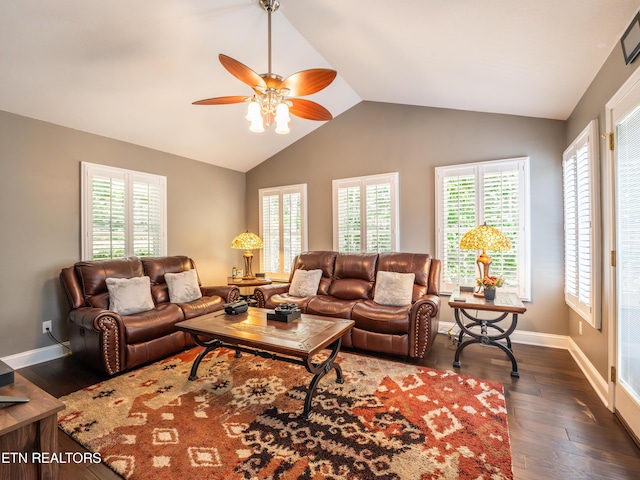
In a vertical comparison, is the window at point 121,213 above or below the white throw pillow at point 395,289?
above

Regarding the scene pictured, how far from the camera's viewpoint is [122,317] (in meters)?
3.04

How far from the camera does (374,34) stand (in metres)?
2.66

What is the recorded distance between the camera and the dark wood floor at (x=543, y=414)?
1.66 metres

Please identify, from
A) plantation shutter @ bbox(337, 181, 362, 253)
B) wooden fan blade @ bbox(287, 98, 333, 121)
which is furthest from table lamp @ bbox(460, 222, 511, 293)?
wooden fan blade @ bbox(287, 98, 333, 121)

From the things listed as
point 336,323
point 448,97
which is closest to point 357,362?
point 336,323

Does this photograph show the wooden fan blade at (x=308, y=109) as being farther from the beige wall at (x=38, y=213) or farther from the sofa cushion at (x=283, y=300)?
the beige wall at (x=38, y=213)

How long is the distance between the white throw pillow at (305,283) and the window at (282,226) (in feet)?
3.14

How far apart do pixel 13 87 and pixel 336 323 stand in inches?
147

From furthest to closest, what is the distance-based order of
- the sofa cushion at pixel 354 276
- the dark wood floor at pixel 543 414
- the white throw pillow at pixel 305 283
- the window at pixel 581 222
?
the white throw pillow at pixel 305 283, the sofa cushion at pixel 354 276, the window at pixel 581 222, the dark wood floor at pixel 543 414

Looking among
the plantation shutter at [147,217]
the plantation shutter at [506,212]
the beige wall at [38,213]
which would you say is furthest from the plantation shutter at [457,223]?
the beige wall at [38,213]

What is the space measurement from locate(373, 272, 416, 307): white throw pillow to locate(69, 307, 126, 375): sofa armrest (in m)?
2.75

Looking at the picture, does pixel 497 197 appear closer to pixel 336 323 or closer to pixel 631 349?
pixel 631 349

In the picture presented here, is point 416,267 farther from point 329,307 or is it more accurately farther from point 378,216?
point 329,307

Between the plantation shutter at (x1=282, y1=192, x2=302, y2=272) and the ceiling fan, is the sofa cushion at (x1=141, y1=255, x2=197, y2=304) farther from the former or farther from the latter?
the ceiling fan
